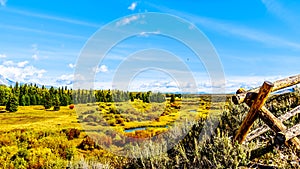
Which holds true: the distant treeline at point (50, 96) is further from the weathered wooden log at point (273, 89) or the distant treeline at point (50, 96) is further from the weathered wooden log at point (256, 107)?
the weathered wooden log at point (273, 89)

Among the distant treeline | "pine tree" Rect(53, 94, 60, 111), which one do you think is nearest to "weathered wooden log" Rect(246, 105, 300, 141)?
the distant treeline

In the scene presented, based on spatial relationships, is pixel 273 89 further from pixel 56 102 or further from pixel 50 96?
pixel 56 102

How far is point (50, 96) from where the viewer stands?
58.9 feet

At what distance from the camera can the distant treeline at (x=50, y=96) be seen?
13.4 m

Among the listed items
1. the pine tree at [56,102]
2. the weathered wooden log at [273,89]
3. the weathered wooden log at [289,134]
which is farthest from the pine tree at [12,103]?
the weathered wooden log at [289,134]

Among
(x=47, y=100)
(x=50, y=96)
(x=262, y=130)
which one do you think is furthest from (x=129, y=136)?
(x=50, y=96)

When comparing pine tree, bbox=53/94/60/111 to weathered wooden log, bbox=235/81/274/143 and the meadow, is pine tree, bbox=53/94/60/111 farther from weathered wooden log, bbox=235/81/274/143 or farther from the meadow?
weathered wooden log, bbox=235/81/274/143

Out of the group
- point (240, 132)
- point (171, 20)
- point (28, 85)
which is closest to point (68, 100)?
point (28, 85)

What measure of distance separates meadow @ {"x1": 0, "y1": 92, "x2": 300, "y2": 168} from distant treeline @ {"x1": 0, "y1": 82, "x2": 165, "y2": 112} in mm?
340

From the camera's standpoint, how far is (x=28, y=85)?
17391mm

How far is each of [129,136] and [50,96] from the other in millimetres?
8001

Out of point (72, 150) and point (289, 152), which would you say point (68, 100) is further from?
point (289, 152)

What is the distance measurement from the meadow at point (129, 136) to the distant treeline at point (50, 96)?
0.34m

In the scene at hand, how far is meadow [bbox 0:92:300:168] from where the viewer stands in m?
5.20
